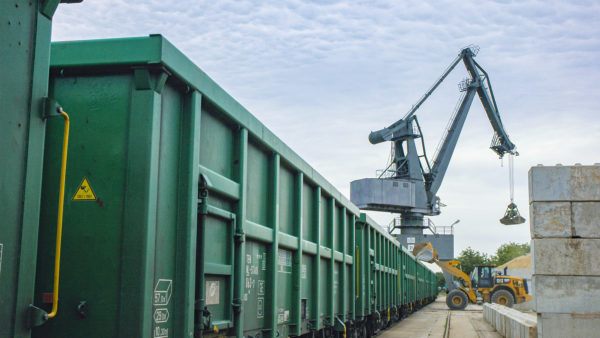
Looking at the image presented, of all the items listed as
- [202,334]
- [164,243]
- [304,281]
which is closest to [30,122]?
[164,243]

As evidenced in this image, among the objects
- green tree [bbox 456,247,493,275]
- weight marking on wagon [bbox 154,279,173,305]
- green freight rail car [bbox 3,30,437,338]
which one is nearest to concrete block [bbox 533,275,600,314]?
green freight rail car [bbox 3,30,437,338]

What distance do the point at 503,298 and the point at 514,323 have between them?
73.6ft

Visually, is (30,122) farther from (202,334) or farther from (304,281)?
(304,281)

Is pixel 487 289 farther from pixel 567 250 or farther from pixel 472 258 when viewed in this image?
pixel 472 258

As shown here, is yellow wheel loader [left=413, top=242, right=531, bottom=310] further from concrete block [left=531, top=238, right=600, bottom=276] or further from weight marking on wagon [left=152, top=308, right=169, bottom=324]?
weight marking on wagon [left=152, top=308, right=169, bottom=324]

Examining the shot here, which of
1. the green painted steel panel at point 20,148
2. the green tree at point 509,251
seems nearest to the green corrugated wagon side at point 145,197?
the green painted steel panel at point 20,148

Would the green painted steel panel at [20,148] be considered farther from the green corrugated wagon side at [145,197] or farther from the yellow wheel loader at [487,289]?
the yellow wheel loader at [487,289]

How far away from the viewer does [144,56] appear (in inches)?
155

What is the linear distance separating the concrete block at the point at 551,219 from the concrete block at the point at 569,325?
1.26 m

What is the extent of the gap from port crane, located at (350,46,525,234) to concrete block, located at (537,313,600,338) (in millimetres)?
Answer: 39595

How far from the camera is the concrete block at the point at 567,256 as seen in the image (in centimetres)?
966

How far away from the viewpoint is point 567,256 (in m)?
9.74

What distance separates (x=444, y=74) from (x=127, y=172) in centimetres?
4911

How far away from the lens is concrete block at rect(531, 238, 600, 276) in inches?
380
